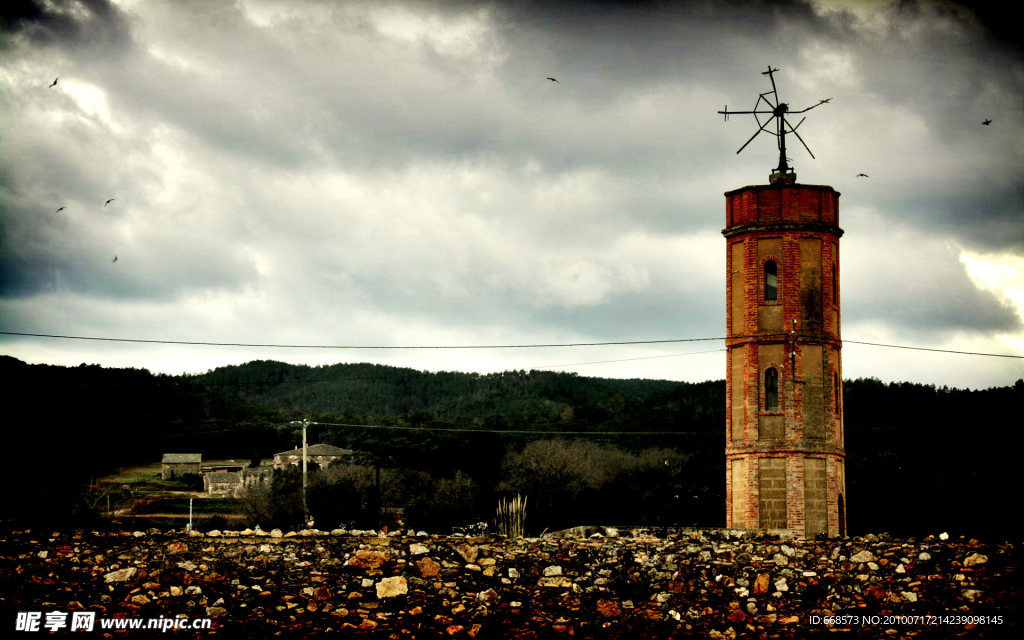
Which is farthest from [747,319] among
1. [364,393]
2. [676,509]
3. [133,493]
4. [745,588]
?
[364,393]

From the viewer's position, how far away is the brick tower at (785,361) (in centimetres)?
2942

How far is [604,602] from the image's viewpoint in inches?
689

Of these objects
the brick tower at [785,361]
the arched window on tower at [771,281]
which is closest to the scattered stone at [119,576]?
the brick tower at [785,361]

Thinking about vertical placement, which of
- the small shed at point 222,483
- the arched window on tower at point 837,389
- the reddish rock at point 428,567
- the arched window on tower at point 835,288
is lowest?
the small shed at point 222,483

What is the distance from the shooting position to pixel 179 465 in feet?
A: 246

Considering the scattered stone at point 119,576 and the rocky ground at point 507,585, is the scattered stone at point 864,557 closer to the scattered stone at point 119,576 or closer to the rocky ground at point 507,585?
the rocky ground at point 507,585

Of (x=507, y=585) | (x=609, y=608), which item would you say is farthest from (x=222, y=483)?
(x=609, y=608)

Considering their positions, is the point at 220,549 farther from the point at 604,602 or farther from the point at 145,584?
the point at 604,602

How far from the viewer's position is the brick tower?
2942 cm

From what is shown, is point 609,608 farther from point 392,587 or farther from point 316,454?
point 316,454

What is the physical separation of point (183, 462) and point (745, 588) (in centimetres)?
6315

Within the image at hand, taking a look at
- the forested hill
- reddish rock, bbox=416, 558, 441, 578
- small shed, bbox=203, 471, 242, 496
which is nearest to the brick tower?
reddish rock, bbox=416, 558, 441, 578

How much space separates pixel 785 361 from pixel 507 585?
14594 millimetres

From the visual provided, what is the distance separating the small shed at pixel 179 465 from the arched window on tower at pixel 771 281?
51936mm
